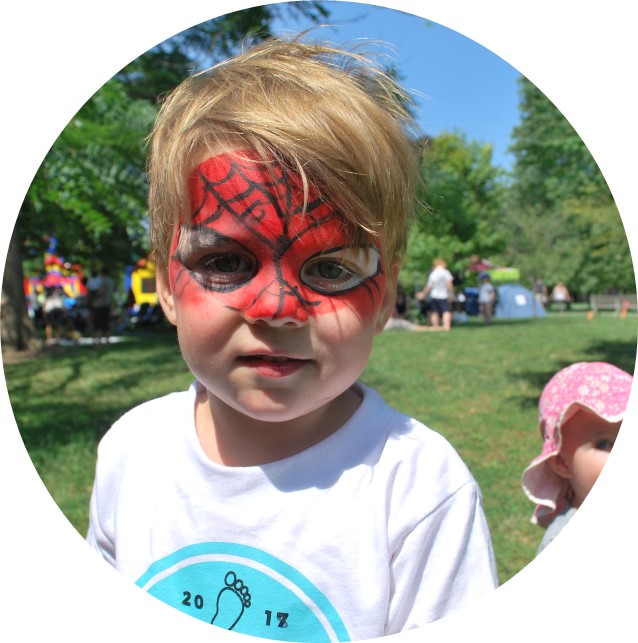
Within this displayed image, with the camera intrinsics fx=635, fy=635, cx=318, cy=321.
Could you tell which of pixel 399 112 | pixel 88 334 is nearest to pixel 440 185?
pixel 88 334

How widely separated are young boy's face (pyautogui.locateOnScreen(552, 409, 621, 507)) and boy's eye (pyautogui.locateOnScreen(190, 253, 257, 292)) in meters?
1.43

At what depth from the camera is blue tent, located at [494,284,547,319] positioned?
821 inches

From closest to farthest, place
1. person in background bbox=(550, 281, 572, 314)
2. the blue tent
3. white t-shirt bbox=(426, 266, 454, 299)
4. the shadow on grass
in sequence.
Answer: the shadow on grass
white t-shirt bbox=(426, 266, 454, 299)
the blue tent
person in background bbox=(550, 281, 572, 314)

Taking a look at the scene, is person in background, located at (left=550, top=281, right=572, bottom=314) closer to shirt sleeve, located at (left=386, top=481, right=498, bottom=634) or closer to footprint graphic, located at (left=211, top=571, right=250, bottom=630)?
shirt sleeve, located at (left=386, top=481, right=498, bottom=634)

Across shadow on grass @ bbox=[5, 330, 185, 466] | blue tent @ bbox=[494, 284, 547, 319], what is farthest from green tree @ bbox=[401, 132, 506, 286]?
shadow on grass @ bbox=[5, 330, 185, 466]

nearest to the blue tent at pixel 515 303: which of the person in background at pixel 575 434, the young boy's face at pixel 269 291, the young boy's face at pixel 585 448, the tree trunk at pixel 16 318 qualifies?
the tree trunk at pixel 16 318

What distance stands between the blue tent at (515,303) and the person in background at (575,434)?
1884 cm

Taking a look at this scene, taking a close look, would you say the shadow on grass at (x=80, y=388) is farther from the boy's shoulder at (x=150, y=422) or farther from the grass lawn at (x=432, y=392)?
the boy's shoulder at (x=150, y=422)

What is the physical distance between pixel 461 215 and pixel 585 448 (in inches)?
585

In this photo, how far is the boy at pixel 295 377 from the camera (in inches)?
48.3

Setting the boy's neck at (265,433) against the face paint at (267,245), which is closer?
the face paint at (267,245)

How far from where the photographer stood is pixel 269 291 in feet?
3.95

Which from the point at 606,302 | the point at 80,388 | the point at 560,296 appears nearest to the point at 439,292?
the point at 80,388

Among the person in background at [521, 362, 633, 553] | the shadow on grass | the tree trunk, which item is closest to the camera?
the person in background at [521, 362, 633, 553]
